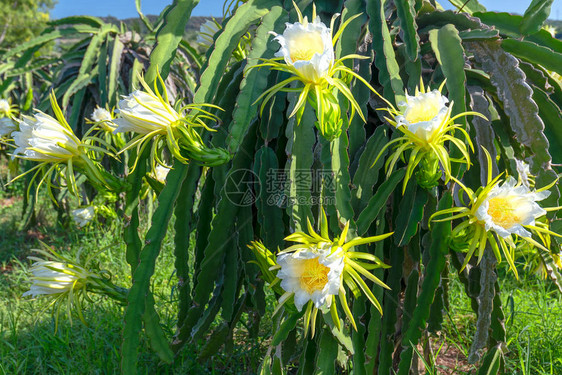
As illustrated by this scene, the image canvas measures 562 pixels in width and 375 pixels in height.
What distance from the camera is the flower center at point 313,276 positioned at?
663 millimetres

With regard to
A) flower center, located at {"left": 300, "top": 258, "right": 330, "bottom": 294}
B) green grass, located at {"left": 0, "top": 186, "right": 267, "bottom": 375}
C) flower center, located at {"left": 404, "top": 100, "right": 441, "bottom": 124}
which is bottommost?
green grass, located at {"left": 0, "top": 186, "right": 267, "bottom": 375}

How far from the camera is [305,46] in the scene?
0.70 m

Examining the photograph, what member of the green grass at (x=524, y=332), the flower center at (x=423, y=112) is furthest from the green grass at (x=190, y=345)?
the flower center at (x=423, y=112)

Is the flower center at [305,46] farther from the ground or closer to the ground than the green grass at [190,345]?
farther from the ground

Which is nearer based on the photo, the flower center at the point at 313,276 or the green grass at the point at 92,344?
the flower center at the point at 313,276

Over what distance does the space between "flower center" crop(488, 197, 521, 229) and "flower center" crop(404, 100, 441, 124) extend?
0.17 m

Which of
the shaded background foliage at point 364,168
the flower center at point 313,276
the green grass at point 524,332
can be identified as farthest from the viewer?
the green grass at point 524,332

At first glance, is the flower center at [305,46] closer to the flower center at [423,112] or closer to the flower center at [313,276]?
the flower center at [423,112]

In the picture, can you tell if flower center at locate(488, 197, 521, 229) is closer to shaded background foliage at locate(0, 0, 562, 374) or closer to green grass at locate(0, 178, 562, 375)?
shaded background foliage at locate(0, 0, 562, 374)

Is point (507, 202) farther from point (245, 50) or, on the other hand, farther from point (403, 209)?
point (245, 50)

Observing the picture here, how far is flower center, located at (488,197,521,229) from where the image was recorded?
695mm

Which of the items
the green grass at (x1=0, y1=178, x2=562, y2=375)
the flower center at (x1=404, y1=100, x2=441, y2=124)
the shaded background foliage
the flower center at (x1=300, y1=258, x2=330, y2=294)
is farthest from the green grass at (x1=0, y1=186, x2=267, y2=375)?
the flower center at (x1=404, y1=100, x2=441, y2=124)

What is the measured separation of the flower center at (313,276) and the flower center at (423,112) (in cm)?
27

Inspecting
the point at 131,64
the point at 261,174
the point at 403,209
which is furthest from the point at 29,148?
the point at 131,64
